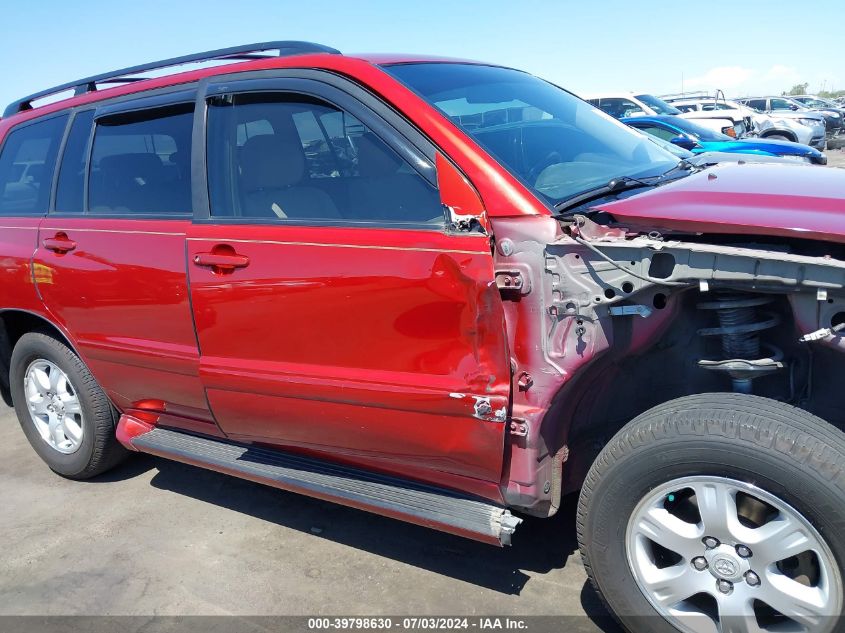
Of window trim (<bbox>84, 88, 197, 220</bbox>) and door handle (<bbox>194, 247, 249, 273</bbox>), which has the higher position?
window trim (<bbox>84, 88, 197, 220</bbox>)

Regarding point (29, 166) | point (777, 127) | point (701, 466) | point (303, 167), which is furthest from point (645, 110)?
point (701, 466)

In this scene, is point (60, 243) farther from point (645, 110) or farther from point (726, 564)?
point (645, 110)

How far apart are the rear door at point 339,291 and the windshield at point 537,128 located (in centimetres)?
28

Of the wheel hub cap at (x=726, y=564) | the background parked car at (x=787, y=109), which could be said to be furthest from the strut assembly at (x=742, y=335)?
the background parked car at (x=787, y=109)

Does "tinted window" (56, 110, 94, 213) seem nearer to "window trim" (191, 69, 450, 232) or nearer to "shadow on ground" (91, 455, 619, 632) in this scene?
"window trim" (191, 69, 450, 232)

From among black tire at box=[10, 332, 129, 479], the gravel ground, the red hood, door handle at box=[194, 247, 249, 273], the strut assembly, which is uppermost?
the red hood

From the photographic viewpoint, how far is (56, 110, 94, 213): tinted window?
3.61 m

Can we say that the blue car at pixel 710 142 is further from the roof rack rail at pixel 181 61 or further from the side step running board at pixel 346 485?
the side step running board at pixel 346 485

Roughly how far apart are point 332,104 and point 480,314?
1002mm

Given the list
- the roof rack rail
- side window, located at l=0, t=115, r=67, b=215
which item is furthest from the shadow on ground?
the roof rack rail

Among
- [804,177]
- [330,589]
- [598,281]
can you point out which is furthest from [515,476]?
[804,177]

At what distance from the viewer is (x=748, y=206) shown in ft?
7.08

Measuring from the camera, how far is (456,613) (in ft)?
8.71

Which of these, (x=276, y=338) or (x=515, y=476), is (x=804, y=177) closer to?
(x=515, y=476)
